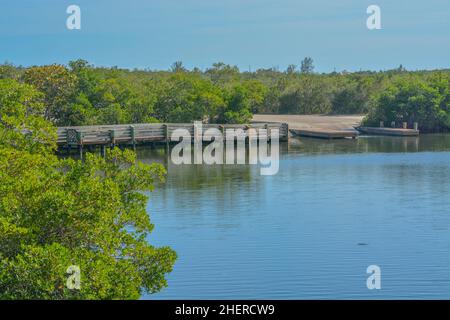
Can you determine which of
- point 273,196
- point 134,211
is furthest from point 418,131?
point 134,211

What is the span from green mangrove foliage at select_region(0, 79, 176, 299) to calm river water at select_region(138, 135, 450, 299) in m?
5.08

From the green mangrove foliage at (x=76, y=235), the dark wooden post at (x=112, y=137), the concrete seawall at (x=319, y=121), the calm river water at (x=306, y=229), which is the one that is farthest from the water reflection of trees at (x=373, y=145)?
the green mangrove foliage at (x=76, y=235)

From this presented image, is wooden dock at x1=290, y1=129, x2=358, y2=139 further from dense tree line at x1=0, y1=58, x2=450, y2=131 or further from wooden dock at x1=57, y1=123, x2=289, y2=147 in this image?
wooden dock at x1=57, y1=123, x2=289, y2=147

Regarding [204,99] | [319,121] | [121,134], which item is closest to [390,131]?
[319,121]

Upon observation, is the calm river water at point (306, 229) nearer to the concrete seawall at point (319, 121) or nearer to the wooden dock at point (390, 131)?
the wooden dock at point (390, 131)

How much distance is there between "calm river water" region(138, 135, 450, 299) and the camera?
23828 millimetres

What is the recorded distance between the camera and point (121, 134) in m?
58.5

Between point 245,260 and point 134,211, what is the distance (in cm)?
882

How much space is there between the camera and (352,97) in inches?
3573

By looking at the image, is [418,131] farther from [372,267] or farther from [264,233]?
[372,267]

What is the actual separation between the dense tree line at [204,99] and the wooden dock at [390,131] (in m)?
2.75

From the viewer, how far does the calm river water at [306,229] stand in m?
23.8

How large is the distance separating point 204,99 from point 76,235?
172 ft

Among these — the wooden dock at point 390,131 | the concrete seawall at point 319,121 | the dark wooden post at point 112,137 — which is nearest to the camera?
the dark wooden post at point 112,137
